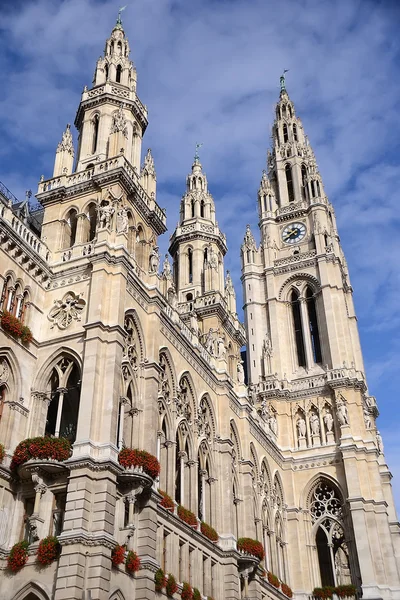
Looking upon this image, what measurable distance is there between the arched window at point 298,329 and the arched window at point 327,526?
11.5m

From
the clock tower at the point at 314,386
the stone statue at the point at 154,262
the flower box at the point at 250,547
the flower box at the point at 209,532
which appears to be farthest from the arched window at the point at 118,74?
the flower box at the point at 250,547

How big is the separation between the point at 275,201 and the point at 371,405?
23.3 metres

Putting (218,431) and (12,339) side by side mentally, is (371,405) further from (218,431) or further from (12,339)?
(12,339)

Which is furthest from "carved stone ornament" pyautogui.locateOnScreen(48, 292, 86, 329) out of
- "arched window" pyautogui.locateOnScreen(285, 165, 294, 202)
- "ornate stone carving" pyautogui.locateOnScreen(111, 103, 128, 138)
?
"arched window" pyautogui.locateOnScreen(285, 165, 294, 202)

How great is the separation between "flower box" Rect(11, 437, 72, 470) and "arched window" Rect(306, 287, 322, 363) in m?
34.8

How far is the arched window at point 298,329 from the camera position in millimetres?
58725

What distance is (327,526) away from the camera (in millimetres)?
49219

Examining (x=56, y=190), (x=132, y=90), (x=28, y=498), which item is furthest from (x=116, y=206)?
(x=28, y=498)

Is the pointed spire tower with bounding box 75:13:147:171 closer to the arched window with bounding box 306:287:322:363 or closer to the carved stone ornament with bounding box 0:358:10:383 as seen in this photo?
the carved stone ornament with bounding box 0:358:10:383

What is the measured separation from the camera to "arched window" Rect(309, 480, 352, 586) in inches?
1913

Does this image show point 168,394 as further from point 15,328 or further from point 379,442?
point 379,442

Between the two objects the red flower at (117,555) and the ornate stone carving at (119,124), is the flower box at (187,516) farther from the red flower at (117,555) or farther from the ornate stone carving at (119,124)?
the ornate stone carving at (119,124)

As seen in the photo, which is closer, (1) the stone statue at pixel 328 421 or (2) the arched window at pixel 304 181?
(1) the stone statue at pixel 328 421

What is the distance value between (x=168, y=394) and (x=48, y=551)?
11626 millimetres
